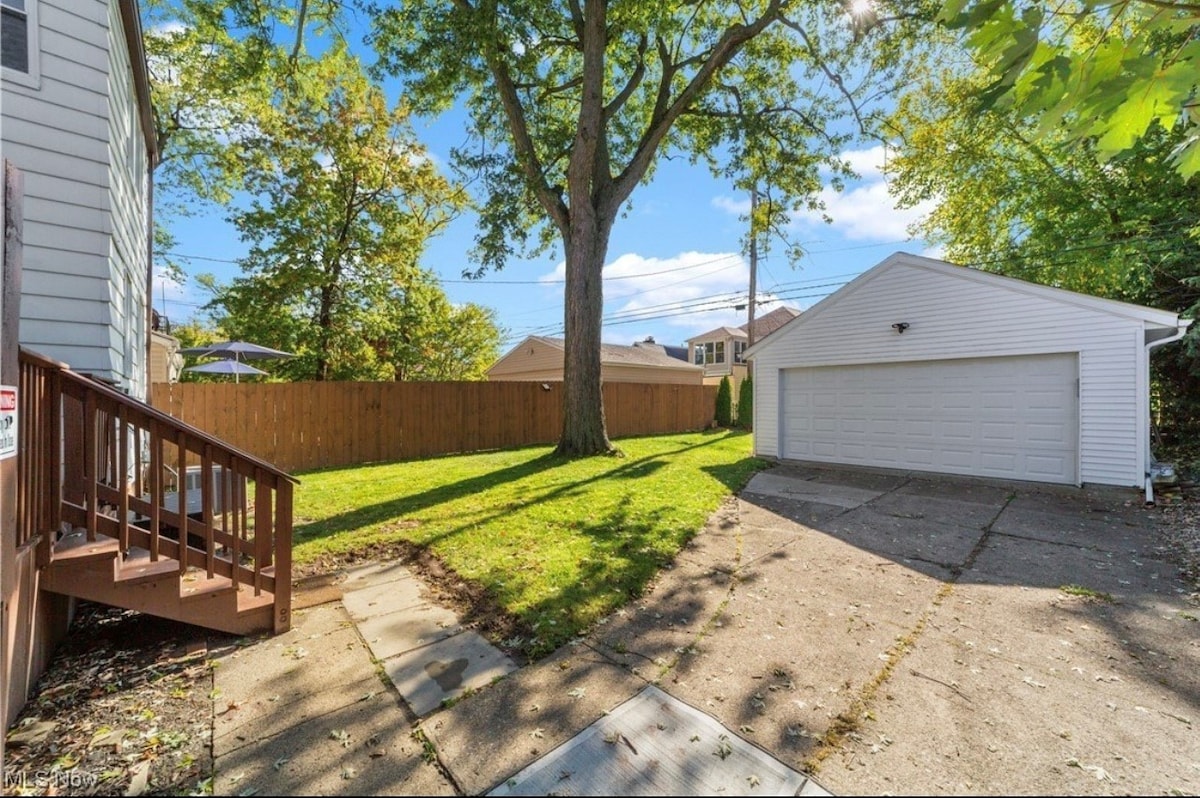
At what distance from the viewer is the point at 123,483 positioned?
8.63ft

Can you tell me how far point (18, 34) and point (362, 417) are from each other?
733 cm

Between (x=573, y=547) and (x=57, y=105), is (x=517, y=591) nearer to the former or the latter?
(x=573, y=547)

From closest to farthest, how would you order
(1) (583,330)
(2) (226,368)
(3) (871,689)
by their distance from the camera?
(3) (871,689) < (2) (226,368) < (1) (583,330)

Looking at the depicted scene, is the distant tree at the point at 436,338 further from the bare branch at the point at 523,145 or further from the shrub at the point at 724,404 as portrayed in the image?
the shrub at the point at 724,404

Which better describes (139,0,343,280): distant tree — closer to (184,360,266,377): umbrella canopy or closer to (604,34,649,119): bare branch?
(184,360,266,377): umbrella canopy

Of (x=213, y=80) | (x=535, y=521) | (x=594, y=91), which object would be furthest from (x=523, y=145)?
(x=535, y=521)

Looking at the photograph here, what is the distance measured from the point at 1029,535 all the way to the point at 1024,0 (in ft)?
17.8

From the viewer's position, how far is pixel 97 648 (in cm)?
292

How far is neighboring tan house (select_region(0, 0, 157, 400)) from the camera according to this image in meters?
3.46

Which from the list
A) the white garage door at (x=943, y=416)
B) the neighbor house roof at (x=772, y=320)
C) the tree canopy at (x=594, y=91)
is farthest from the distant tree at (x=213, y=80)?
the neighbor house roof at (x=772, y=320)

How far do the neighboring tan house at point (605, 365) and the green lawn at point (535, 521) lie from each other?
12.5 meters

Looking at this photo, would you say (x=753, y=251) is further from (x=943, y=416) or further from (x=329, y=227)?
(x=329, y=227)

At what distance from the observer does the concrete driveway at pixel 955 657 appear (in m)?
2.04

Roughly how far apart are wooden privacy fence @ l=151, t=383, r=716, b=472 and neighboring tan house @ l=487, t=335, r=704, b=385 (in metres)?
7.54
